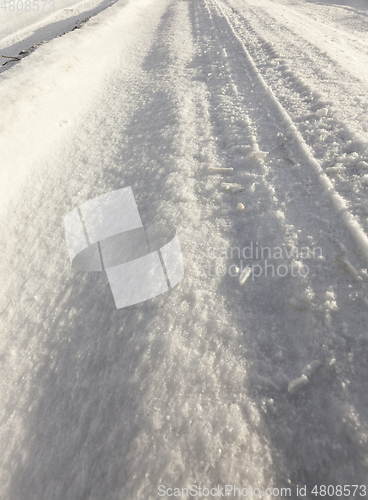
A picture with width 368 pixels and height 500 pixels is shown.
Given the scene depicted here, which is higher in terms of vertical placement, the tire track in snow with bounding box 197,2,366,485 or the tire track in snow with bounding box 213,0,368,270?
the tire track in snow with bounding box 213,0,368,270

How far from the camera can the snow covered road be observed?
0.85 metres

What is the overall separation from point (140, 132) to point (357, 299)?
1.98m

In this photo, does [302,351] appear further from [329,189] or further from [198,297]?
[329,189]

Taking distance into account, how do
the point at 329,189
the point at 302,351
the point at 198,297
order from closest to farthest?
the point at 302,351, the point at 198,297, the point at 329,189

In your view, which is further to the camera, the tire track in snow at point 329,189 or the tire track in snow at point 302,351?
the tire track in snow at point 329,189

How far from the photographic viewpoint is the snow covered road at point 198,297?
85cm

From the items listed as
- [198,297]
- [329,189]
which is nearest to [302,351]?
[198,297]

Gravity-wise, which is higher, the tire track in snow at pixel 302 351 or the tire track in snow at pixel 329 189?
the tire track in snow at pixel 329 189

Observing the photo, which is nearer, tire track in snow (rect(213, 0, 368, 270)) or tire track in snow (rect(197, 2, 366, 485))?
tire track in snow (rect(197, 2, 366, 485))

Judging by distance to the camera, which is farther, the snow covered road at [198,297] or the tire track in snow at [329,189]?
the tire track in snow at [329,189]

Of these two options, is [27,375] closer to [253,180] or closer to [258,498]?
[258,498]

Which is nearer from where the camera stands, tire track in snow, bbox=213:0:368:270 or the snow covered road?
the snow covered road

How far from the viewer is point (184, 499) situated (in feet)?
2.53

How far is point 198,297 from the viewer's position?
118 centimetres
